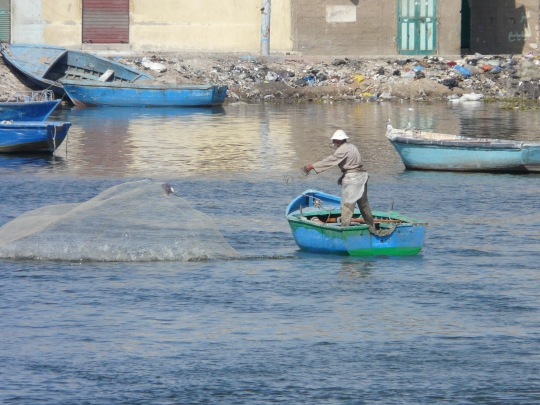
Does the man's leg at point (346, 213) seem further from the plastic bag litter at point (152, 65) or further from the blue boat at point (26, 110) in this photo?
the plastic bag litter at point (152, 65)

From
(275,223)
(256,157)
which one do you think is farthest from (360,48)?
(275,223)

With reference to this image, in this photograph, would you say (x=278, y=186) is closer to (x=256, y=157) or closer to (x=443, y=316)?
(x=256, y=157)

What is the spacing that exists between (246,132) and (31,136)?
718cm

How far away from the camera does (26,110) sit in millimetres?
25453

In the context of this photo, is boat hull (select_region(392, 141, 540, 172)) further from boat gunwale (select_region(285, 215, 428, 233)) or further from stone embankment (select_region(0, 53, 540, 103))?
stone embankment (select_region(0, 53, 540, 103))

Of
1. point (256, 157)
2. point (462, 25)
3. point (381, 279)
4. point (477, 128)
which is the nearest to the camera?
point (381, 279)

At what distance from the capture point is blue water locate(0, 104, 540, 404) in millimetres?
9336

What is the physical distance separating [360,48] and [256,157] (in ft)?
57.1

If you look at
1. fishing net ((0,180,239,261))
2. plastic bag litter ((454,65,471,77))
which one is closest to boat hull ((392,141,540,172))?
fishing net ((0,180,239,261))

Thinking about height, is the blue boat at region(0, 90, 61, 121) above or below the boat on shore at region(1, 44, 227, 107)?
below

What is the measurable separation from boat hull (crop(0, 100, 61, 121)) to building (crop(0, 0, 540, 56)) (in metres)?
13.5

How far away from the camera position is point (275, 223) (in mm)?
16188

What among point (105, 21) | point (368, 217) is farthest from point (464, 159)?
point (105, 21)

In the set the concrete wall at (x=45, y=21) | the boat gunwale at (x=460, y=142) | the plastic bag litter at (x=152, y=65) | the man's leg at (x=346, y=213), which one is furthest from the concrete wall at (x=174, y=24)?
the man's leg at (x=346, y=213)
